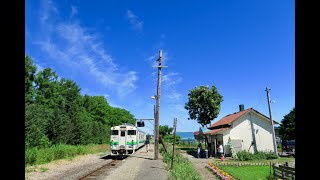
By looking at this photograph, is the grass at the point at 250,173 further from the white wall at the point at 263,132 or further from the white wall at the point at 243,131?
the white wall at the point at 263,132

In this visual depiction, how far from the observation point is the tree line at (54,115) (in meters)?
30.9

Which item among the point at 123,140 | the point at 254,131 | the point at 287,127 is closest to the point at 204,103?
the point at 287,127

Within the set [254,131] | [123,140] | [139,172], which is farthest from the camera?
[254,131]

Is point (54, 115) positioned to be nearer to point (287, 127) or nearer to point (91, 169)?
point (91, 169)

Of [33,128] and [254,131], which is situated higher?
[33,128]

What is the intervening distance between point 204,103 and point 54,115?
31154 millimetres

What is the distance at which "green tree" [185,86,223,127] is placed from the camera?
59906mm

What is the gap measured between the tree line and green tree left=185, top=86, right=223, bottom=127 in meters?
17.6

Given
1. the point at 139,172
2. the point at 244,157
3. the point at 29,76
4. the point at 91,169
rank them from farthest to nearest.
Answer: the point at 29,76 → the point at 244,157 → the point at 91,169 → the point at 139,172

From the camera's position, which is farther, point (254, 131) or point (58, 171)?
point (254, 131)

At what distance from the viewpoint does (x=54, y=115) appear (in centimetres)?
3684

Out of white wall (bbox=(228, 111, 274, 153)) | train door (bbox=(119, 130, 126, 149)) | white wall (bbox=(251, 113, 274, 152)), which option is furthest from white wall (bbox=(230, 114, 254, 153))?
train door (bbox=(119, 130, 126, 149))

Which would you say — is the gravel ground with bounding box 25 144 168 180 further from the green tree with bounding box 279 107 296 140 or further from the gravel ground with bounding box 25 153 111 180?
the green tree with bounding box 279 107 296 140
